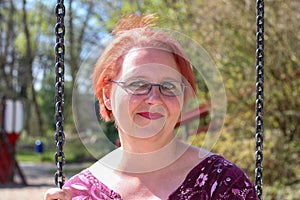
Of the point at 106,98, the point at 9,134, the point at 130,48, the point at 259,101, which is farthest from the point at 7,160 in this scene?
the point at 130,48

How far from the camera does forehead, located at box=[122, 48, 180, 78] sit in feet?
5.37

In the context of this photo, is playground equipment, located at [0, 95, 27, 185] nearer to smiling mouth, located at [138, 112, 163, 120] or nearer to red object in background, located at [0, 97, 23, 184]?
red object in background, located at [0, 97, 23, 184]

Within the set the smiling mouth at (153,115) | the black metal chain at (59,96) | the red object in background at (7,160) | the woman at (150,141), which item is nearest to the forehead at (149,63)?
the woman at (150,141)

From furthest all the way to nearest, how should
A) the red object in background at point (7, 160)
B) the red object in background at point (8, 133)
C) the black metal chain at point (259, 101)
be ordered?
the red object in background at point (7, 160)
the red object in background at point (8, 133)
the black metal chain at point (259, 101)

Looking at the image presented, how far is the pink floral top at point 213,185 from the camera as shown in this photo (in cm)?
155

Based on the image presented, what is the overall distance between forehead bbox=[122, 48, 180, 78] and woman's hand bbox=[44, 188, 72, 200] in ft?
1.19

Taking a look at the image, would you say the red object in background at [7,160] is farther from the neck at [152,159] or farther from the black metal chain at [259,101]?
the neck at [152,159]

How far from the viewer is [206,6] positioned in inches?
223

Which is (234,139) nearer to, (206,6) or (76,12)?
(206,6)

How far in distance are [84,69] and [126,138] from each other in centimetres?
30

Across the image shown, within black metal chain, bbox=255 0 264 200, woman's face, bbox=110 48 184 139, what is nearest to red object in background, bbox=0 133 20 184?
black metal chain, bbox=255 0 264 200

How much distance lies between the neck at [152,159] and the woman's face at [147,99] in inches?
1.7

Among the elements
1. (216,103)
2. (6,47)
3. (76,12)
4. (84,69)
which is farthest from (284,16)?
(6,47)

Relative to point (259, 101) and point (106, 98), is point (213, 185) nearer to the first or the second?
point (106, 98)
